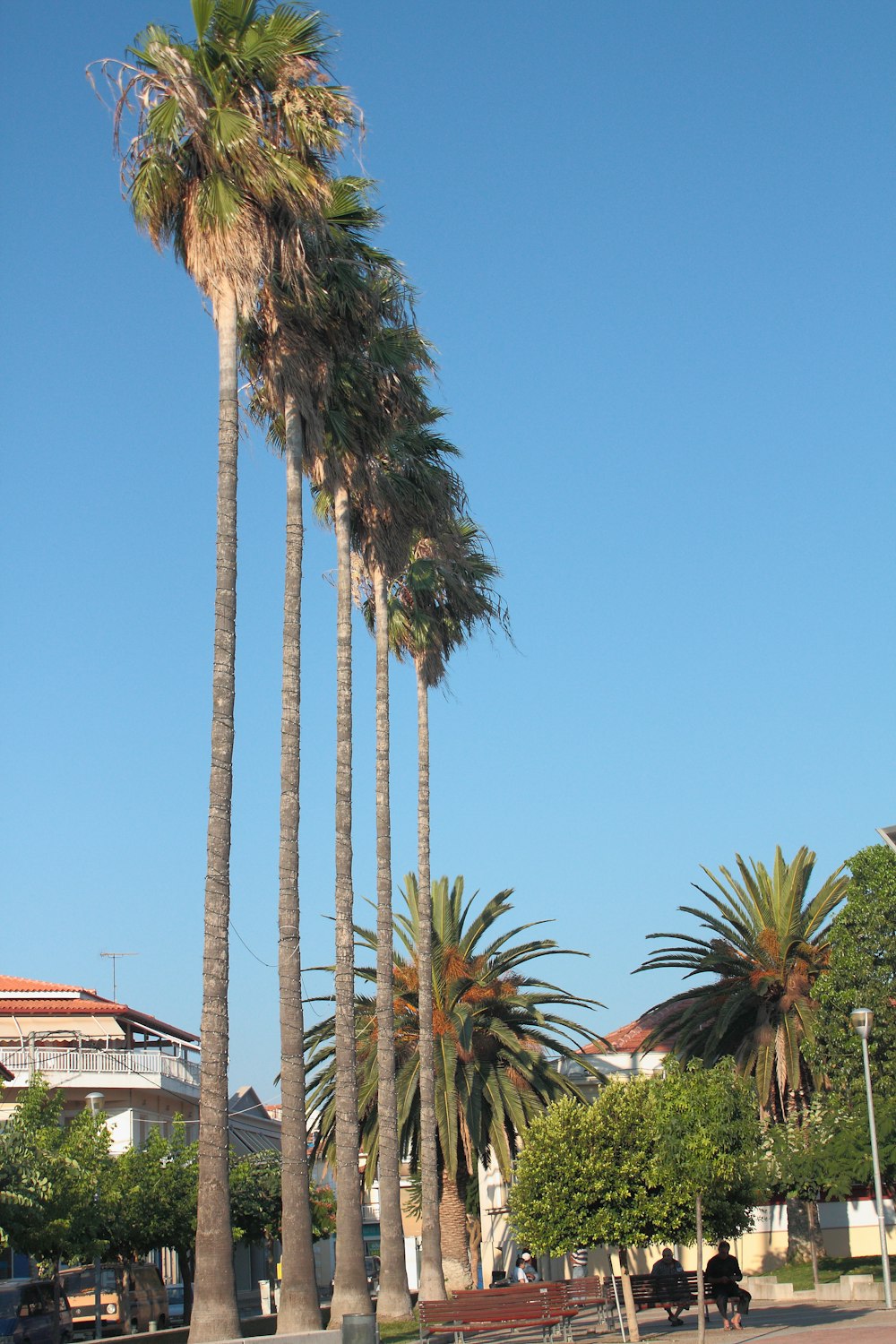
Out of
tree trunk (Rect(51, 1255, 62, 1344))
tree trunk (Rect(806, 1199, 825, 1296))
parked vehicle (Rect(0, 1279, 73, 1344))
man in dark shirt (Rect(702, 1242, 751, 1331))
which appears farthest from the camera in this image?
tree trunk (Rect(806, 1199, 825, 1296))

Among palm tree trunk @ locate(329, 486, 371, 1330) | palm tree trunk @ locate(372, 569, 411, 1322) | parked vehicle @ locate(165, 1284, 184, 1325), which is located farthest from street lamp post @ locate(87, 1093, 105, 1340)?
palm tree trunk @ locate(329, 486, 371, 1330)

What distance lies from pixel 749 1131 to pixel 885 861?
14547mm

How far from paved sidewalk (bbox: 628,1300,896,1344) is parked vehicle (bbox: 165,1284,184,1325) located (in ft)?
58.1

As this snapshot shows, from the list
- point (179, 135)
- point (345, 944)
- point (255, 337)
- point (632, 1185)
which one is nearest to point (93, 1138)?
point (345, 944)

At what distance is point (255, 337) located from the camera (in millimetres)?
25375

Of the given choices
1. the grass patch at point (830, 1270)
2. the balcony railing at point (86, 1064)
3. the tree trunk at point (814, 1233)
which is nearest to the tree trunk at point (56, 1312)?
the tree trunk at point (814, 1233)

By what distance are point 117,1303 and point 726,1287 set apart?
19485 millimetres

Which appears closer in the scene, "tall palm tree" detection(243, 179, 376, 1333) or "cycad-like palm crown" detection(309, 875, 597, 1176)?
"tall palm tree" detection(243, 179, 376, 1333)

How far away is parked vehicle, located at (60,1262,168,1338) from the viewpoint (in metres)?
35.2

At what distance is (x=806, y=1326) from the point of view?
2248 cm

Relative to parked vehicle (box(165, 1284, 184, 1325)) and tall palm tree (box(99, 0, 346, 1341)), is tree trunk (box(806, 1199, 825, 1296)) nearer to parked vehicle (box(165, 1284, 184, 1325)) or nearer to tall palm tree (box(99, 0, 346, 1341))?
parked vehicle (box(165, 1284, 184, 1325))

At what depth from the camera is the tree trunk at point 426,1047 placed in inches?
1170

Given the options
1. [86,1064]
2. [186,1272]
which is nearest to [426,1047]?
[186,1272]

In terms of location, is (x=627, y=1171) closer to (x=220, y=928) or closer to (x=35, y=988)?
(x=220, y=928)
